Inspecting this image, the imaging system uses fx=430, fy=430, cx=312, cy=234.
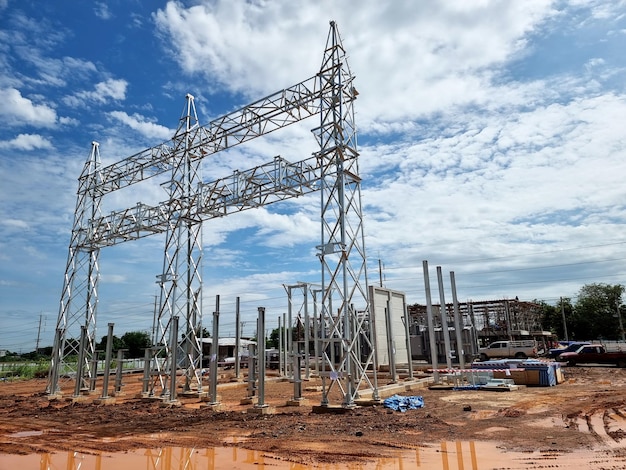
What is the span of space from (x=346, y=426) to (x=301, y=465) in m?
3.30

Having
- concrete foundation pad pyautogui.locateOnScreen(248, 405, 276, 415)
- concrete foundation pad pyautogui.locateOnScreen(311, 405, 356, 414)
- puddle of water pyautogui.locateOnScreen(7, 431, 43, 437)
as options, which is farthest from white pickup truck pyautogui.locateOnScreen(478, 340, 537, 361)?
puddle of water pyautogui.locateOnScreen(7, 431, 43, 437)

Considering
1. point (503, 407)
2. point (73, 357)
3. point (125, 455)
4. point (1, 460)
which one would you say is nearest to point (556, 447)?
point (503, 407)

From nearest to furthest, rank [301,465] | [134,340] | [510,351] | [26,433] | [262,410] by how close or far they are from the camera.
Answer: [301,465] → [26,433] → [262,410] → [510,351] → [134,340]

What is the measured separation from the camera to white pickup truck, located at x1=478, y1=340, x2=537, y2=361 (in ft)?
111

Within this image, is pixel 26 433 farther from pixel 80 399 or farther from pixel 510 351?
pixel 510 351

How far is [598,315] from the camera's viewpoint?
56062 mm

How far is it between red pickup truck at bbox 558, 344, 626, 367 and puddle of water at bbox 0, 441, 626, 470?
78.1 ft

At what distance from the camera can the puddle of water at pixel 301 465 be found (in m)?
6.41

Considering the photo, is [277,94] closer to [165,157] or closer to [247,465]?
[165,157]

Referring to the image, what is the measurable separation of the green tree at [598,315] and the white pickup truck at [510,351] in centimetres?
2757

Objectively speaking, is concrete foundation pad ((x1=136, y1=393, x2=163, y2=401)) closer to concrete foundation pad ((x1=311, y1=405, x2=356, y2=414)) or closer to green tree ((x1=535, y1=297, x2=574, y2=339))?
concrete foundation pad ((x1=311, y1=405, x2=356, y2=414))

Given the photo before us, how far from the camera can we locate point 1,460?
775cm

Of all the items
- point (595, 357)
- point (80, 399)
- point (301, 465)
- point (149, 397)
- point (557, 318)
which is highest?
point (557, 318)

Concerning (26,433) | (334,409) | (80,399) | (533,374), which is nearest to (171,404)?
(26,433)
